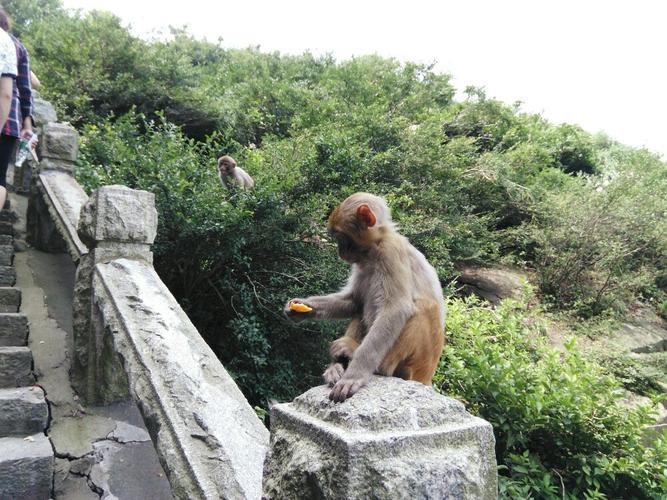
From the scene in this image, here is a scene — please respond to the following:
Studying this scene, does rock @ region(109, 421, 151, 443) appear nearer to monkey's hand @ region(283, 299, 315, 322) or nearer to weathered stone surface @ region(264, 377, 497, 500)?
monkey's hand @ region(283, 299, 315, 322)

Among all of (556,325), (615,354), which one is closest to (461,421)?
(615,354)

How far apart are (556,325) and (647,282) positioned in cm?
280

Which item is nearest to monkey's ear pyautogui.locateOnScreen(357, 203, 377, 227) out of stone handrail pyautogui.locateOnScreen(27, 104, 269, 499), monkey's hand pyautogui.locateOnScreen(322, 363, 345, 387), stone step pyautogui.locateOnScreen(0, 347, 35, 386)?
monkey's hand pyautogui.locateOnScreen(322, 363, 345, 387)

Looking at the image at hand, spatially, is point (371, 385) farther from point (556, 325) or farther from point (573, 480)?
point (556, 325)

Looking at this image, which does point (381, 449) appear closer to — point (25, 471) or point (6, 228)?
point (25, 471)

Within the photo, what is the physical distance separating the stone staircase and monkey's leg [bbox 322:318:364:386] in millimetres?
1624

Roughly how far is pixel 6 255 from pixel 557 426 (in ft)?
18.0

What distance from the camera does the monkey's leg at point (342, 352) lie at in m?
2.50

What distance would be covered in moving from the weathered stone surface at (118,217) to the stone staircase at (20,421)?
85 centimetres

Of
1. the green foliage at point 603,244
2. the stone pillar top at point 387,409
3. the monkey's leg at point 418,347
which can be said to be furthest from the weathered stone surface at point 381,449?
the green foliage at point 603,244

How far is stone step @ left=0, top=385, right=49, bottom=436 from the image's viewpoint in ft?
9.89

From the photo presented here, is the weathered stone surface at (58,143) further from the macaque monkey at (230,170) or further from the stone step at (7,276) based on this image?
the macaque monkey at (230,170)

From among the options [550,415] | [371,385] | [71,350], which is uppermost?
[371,385]

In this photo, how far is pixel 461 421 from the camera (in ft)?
5.46
